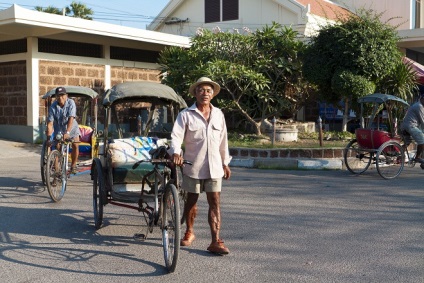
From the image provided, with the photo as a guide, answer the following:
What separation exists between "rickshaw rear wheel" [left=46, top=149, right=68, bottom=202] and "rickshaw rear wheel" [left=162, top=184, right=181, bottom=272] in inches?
139

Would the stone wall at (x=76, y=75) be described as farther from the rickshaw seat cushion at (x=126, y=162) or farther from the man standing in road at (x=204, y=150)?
the man standing in road at (x=204, y=150)

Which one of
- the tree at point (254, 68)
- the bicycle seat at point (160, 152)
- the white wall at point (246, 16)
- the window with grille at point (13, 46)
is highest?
the white wall at point (246, 16)

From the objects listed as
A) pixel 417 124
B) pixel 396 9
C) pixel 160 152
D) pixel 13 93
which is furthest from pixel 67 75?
pixel 396 9

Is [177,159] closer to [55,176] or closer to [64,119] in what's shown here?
[55,176]

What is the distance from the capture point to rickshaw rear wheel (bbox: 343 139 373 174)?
12102 millimetres

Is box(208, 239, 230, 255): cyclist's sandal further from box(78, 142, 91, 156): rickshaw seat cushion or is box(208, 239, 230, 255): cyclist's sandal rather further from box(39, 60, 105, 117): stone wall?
box(39, 60, 105, 117): stone wall

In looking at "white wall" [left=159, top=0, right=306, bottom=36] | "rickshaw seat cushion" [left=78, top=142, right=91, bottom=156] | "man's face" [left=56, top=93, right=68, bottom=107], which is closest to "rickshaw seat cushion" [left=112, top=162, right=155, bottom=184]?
"man's face" [left=56, top=93, right=68, bottom=107]

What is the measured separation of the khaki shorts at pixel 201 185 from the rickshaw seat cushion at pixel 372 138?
6.45 metres

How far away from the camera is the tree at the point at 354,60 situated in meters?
15.2

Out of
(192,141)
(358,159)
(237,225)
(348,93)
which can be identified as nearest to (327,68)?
(348,93)

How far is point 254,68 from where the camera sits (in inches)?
658

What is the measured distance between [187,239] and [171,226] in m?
0.77

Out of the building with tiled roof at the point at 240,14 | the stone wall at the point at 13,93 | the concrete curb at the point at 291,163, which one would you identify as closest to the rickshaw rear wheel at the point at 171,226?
the concrete curb at the point at 291,163

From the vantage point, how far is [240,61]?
17.0m
